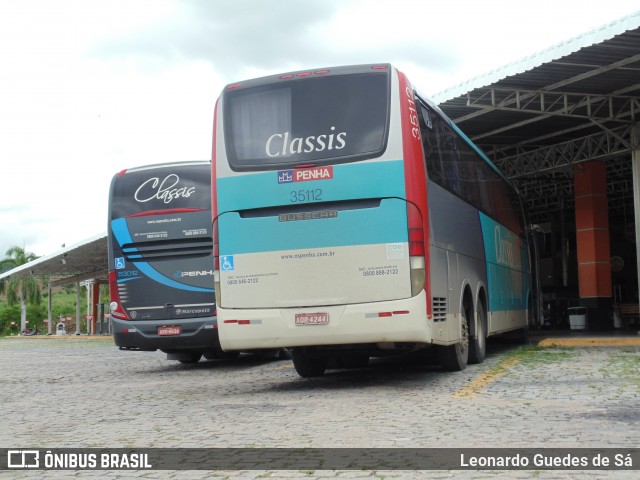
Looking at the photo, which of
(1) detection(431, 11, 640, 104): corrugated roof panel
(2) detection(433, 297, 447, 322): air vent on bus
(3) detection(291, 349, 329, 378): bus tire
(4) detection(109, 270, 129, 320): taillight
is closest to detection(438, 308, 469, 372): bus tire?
(2) detection(433, 297, 447, 322): air vent on bus

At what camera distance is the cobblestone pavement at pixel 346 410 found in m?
6.39

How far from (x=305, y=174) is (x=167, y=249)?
508 centimetres

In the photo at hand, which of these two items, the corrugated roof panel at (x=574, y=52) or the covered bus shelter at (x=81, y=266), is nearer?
the corrugated roof panel at (x=574, y=52)

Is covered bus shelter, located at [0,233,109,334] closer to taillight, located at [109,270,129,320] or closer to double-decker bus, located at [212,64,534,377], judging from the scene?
taillight, located at [109,270,129,320]

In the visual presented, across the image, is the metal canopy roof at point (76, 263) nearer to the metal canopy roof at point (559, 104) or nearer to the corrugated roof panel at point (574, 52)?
the metal canopy roof at point (559, 104)

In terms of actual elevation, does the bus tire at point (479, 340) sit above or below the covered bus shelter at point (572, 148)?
below

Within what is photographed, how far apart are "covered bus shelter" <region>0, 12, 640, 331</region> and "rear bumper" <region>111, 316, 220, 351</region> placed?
29.7ft

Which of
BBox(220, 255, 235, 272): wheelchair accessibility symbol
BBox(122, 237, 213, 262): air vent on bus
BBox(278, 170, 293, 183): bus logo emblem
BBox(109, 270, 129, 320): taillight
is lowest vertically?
BBox(109, 270, 129, 320): taillight

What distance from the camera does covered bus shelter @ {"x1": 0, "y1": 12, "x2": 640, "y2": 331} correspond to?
61.4 ft

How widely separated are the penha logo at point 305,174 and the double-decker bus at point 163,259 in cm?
441

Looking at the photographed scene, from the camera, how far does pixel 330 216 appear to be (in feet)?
32.9

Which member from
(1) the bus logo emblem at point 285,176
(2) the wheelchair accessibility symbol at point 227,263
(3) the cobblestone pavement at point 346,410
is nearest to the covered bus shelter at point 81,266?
(3) the cobblestone pavement at point 346,410

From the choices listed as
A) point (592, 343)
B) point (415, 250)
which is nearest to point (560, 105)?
point (592, 343)

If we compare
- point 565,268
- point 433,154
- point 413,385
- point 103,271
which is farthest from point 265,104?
point 103,271
